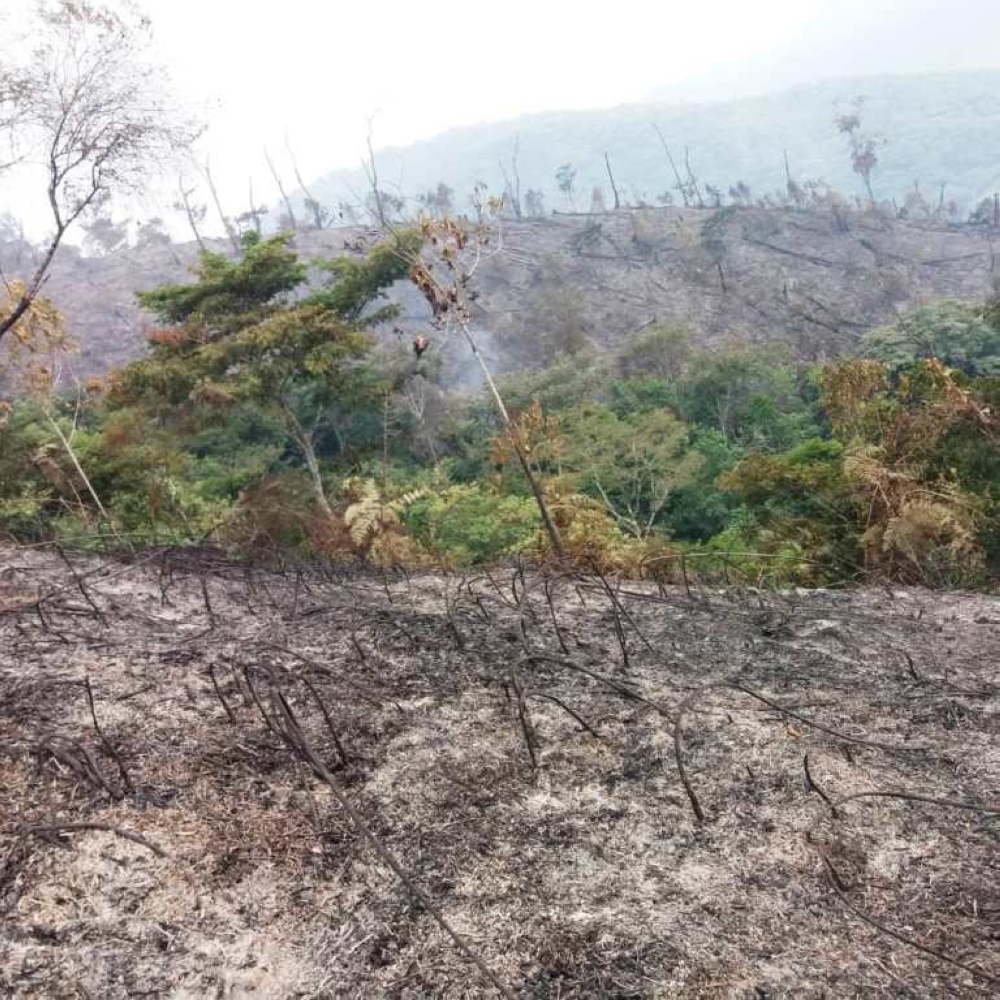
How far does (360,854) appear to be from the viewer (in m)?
1.95

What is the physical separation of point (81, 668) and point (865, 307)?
1817 inches

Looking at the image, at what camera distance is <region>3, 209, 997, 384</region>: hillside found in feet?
131

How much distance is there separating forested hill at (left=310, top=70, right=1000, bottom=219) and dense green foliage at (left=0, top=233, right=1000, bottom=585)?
105416 mm

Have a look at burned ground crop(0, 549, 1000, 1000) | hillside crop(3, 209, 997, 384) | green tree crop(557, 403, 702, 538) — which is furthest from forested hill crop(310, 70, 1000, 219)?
burned ground crop(0, 549, 1000, 1000)

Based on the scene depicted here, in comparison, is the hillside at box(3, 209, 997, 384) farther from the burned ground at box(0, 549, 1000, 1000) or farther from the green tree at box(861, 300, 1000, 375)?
the burned ground at box(0, 549, 1000, 1000)

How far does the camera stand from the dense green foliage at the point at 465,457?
704 cm

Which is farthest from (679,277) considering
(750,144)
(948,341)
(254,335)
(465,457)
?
(750,144)

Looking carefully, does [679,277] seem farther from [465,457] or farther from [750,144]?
[750,144]

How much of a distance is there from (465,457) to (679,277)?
29.7m

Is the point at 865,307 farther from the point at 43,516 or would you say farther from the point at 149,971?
the point at 149,971

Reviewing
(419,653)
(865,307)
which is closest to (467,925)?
(419,653)

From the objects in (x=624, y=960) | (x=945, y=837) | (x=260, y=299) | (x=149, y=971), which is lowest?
(x=945, y=837)

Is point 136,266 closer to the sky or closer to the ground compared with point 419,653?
closer to the sky

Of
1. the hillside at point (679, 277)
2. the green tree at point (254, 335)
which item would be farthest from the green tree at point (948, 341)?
the green tree at point (254, 335)
